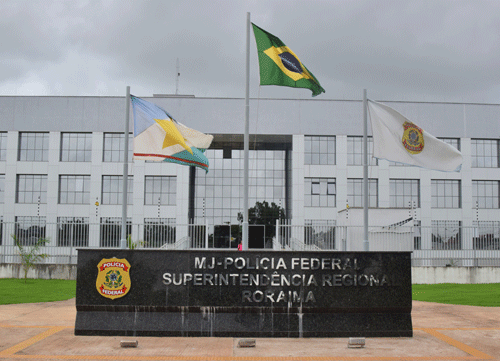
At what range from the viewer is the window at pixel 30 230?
35.8 metres

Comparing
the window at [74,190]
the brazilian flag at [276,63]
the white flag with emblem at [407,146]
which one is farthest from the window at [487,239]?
the window at [74,190]

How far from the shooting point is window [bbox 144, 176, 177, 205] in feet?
125

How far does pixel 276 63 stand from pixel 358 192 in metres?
28.6

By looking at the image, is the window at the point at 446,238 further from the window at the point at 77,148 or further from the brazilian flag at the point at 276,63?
the window at the point at 77,148

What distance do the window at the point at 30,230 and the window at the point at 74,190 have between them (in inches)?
89.3

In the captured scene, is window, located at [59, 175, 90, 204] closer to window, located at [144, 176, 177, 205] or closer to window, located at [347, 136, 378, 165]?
window, located at [144, 176, 177, 205]

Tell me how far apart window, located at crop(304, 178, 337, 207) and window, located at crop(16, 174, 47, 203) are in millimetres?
19814

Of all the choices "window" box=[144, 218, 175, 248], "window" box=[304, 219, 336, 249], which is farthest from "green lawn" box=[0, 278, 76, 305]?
"window" box=[304, 219, 336, 249]

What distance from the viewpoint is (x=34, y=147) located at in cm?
3912

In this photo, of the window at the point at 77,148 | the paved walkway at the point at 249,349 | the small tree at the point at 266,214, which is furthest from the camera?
the small tree at the point at 266,214

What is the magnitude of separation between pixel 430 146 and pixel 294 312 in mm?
4832

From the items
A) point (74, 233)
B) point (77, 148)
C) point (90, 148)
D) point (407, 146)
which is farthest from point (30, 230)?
point (407, 146)

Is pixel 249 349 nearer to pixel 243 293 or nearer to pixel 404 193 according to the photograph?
pixel 243 293

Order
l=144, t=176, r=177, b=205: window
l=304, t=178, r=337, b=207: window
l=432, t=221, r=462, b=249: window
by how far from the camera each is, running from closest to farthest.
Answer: l=432, t=221, r=462, b=249: window
l=144, t=176, r=177, b=205: window
l=304, t=178, r=337, b=207: window
